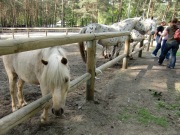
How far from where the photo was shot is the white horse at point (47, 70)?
2193mm

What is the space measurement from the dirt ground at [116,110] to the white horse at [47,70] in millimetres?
352

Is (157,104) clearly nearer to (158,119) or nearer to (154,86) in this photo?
(158,119)

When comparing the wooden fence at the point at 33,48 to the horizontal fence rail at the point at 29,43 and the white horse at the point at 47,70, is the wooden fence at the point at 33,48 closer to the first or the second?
the horizontal fence rail at the point at 29,43

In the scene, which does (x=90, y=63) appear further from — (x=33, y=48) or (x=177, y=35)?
(x=177, y=35)

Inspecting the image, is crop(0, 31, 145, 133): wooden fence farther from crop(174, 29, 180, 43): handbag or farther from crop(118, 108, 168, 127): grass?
crop(174, 29, 180, 43): handbag

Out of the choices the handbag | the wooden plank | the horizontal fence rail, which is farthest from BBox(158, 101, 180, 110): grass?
the handbag

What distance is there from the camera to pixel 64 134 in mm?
2695

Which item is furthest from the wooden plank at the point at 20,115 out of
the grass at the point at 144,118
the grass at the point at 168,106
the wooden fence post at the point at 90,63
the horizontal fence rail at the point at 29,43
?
the grass at the point at 168,106

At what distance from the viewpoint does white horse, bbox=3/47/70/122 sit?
7.20ft

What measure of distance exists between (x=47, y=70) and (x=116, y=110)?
5.78ft

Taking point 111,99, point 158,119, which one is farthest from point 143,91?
point 158,119

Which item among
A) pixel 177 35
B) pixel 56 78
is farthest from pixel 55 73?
pixel 177 35

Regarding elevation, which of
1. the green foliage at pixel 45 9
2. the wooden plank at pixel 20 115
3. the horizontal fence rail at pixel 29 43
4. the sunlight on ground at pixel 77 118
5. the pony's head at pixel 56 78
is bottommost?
the sunlight on ground at pixel 77 118

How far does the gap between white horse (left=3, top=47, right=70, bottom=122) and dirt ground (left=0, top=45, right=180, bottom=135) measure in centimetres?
35
